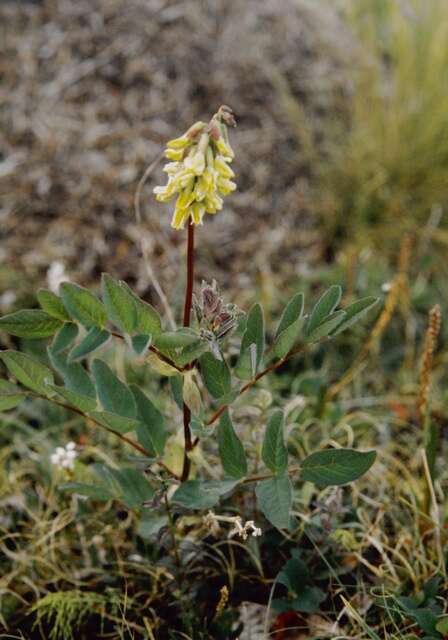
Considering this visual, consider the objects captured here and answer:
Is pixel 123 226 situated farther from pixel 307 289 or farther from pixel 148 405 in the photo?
pixel 148 405

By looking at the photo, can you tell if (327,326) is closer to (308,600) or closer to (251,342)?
(251,342)

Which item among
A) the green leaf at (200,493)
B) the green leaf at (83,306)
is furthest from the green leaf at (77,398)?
the green leaf at (200,493)

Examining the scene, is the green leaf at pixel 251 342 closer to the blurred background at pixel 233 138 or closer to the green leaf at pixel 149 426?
the green leaf at pixel 149 426

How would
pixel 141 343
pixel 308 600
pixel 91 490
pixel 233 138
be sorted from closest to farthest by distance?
pixel 141 343 < pixel 91 490 < pixel 308 600 < pixel 233 138

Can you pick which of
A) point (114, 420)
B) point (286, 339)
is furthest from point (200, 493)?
point (286, 339)

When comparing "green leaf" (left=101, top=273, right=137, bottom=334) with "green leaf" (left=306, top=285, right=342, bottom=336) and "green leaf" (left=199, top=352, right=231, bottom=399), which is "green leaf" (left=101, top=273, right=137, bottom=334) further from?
"green leaf" (left=306, top=285, right=342, bottom=336)

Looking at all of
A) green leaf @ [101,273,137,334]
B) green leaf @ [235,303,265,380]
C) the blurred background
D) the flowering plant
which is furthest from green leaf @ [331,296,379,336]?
the blurred background
